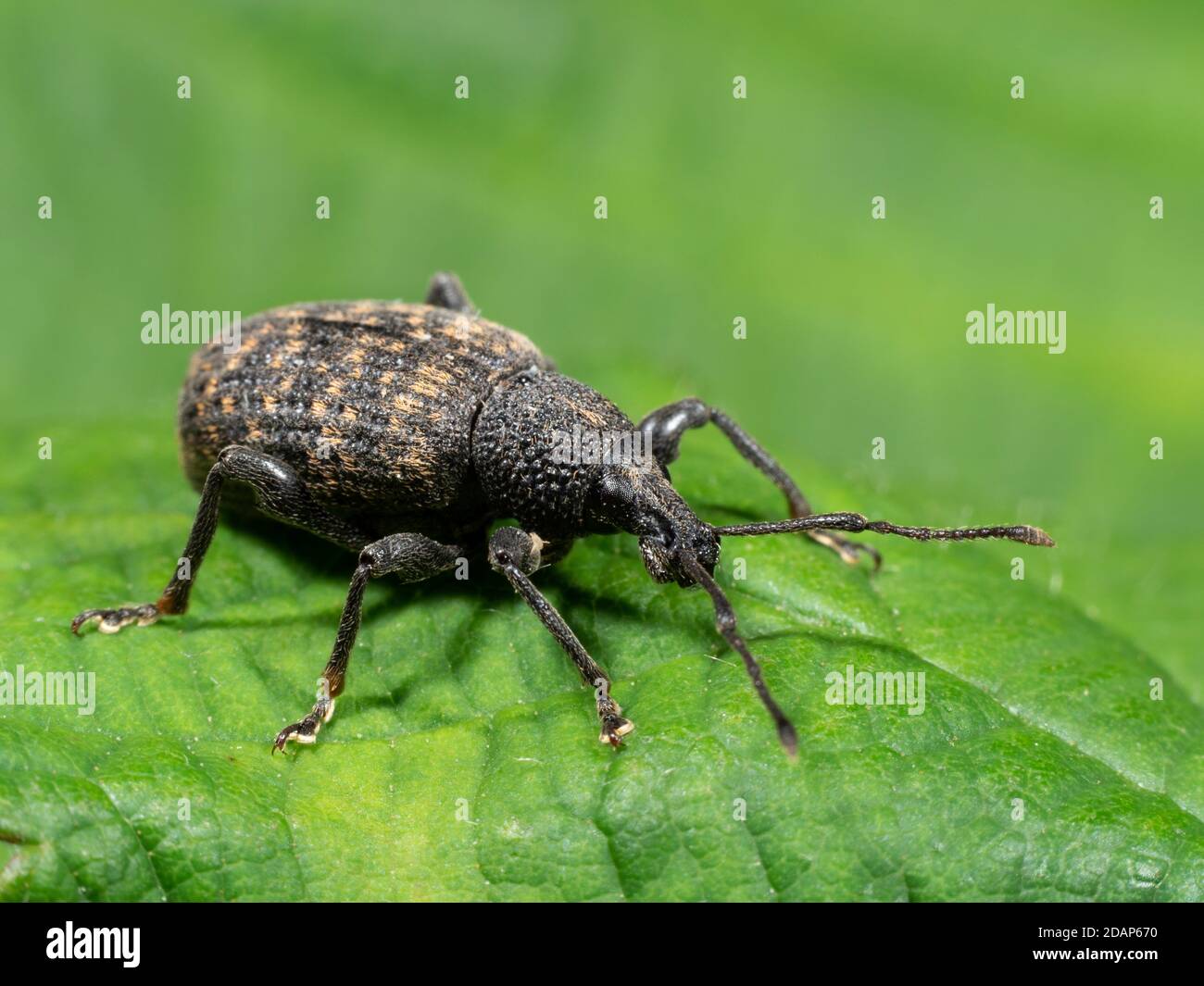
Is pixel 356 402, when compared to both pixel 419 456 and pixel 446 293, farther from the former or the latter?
pixel 446 293

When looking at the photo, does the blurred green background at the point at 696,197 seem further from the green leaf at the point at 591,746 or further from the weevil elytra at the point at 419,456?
the green leaf at the point at 591,746

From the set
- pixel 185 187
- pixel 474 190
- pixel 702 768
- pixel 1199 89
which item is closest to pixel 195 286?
pixel 185 187

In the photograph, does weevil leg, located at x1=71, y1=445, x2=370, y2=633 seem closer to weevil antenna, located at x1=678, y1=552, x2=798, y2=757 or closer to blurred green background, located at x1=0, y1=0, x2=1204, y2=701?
weevil antenna, located at x1=678, y1=552, x2=798, y2=757

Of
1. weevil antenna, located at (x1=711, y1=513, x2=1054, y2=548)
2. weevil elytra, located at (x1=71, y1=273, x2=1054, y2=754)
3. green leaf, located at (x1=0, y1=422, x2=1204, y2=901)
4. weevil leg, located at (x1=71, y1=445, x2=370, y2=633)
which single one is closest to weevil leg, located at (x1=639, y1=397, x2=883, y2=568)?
weevil elytra, located at (x1=71, y1=273, x2=1054, y2=754)

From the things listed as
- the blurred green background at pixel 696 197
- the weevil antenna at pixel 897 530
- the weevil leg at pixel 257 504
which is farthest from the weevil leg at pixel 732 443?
the blurred green background at pixel 696 197

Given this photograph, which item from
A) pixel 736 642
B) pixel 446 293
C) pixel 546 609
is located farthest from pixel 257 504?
pixel 736 642
